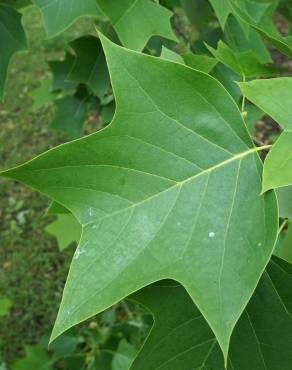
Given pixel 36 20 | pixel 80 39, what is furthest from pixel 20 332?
pixel 36 20

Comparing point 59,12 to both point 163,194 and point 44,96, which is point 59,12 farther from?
point 44,96

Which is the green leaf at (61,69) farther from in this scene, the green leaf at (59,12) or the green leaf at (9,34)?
the green leaf at (59,12)

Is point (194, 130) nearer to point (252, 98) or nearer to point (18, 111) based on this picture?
point (252, 98)

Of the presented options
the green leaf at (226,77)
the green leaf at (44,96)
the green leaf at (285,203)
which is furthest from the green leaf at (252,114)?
the green leaf at (44,96)

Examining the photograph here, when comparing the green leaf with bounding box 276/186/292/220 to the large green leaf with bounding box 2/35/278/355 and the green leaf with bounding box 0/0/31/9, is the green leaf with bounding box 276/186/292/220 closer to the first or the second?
the large green leaf with bounding box 2/35/278/355

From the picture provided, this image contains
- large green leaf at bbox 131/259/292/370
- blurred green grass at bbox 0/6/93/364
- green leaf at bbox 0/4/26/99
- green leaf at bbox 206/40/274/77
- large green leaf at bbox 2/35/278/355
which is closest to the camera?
large green leaf at bbox 2/35/278/355

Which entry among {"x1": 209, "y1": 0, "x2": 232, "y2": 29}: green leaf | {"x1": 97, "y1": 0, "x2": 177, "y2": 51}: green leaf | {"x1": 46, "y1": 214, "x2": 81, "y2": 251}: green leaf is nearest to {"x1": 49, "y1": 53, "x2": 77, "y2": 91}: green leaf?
{"x1": 46, "y1": 214, "x2": 81, "y2": 251}: green leaf
